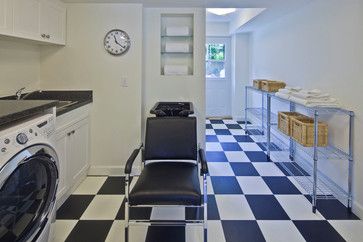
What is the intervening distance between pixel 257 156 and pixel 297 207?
1657 mm

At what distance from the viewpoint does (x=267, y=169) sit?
391cm

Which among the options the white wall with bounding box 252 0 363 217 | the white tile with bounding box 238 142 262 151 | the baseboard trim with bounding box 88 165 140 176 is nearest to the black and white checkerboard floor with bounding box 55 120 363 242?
the baseboard trim with bounding box 88 165 140 176

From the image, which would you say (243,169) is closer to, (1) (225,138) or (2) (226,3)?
(1) (225,138)

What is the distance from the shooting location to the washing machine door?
1558 mm

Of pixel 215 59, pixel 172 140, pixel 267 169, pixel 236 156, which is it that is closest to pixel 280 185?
pixel 267 169

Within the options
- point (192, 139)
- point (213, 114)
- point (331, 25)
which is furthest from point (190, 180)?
point (213, 114)

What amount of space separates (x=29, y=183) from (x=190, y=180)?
1.02 meters

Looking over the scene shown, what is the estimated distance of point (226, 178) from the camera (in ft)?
11.7

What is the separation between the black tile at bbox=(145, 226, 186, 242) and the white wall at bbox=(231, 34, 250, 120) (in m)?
5.06

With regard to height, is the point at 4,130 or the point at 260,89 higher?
the point at 260,89

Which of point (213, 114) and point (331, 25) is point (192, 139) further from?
point (213, 114)

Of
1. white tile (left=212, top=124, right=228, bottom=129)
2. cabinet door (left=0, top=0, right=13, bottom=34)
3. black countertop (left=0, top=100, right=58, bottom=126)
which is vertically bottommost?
white tile (left=212, top=124, right=228, bottom=129)

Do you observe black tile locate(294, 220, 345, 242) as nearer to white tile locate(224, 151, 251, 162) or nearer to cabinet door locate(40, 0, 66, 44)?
white tile locate(224, 151, 251, 162)

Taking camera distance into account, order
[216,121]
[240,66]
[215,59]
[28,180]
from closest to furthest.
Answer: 1. [28,180]
2. [240,66]
3. [216,121]
4. [215,59]
